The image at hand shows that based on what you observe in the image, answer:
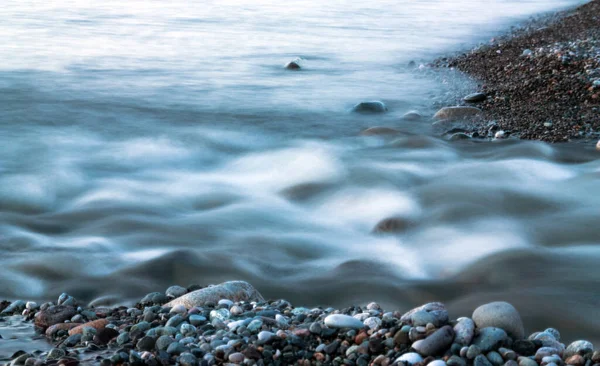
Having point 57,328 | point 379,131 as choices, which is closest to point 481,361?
point 57,328

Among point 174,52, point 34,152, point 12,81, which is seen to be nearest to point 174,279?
point 34,152

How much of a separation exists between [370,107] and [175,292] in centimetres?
527

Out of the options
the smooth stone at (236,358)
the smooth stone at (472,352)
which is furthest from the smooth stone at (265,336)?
the smooth stone at (472,352)

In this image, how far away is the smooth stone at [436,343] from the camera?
2.89m

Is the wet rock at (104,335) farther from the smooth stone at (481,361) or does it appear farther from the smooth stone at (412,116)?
the smooth stone at (412,116)

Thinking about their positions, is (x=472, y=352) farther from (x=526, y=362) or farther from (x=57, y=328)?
(x=57, y=328)

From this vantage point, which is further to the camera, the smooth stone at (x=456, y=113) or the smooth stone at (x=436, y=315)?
the smooth stone at (x=456, y=113)

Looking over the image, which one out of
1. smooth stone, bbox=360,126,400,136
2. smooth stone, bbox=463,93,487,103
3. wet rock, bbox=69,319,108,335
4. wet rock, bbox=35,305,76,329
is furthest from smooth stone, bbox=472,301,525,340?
smooth stone, bbox=463,93,487,103

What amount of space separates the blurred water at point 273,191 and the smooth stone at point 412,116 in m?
0.20

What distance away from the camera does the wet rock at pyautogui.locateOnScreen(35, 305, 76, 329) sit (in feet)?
12.1

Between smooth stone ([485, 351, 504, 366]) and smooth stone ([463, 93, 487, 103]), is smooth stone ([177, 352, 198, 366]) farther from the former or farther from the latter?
smooth stone ([463, 93, 487, 103])

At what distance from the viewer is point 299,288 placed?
4.42 meters

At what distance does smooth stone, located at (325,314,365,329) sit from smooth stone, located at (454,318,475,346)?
399 millimetres

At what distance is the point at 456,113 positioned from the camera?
319 inches
